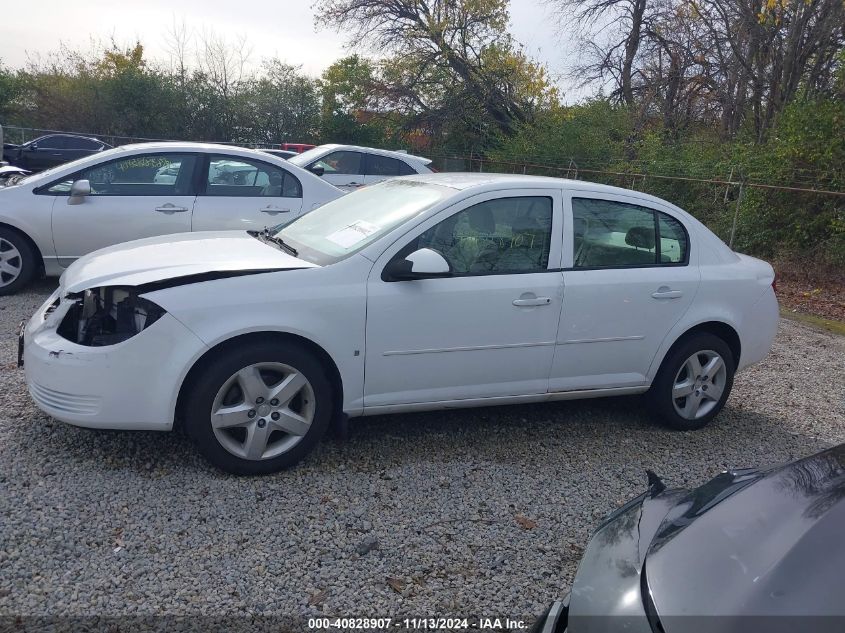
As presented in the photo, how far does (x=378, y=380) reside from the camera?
4141 mm

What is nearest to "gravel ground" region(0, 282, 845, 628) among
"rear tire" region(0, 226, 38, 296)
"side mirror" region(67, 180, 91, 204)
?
"rear tire" region(0, 226, 38, 296)

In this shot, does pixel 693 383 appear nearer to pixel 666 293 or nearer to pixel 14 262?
pixel 666 293

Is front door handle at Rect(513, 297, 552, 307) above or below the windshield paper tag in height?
below

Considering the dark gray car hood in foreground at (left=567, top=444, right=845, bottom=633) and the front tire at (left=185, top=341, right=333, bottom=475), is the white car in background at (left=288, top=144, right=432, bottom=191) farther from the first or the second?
the dark gray car hood in foreground at (left=567, top=444, right=845, bottom=633)

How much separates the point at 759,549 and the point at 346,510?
2241 mm

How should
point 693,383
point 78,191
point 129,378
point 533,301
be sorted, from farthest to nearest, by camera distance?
point 78,191 < point 693,383 < point 533,301 < point 129,378

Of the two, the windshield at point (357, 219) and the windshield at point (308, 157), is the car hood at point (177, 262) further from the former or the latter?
the windshield at point (308, 157)

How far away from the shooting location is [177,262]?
13.5ft

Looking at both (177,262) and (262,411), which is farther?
(177,262)

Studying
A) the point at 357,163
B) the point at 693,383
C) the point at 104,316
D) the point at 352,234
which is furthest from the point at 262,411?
the point at 357,163

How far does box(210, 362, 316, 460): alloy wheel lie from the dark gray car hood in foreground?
6.43 ft

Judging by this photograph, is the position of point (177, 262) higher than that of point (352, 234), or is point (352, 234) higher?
point (352, 234)

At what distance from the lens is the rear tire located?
7.36 meters

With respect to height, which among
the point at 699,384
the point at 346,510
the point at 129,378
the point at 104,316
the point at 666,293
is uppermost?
the point at 666,293
